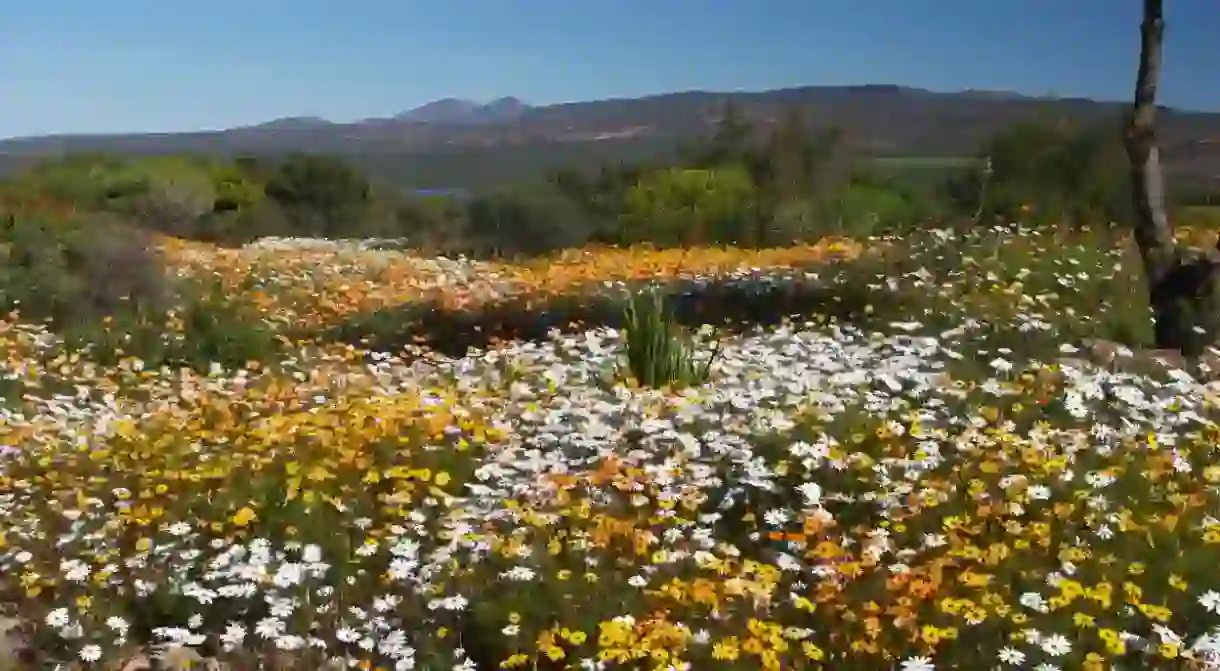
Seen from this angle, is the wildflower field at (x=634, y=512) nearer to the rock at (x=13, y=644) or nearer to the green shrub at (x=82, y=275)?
the rock at (x=13, y=644)

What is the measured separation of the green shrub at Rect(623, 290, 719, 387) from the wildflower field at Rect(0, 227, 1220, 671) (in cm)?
8

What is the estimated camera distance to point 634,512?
5.66m

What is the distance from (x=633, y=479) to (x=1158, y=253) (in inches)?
217

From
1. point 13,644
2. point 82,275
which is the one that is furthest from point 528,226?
point 13,644

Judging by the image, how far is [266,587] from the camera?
16.5ft

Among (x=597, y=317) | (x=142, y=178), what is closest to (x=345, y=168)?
(x=142, y=178)

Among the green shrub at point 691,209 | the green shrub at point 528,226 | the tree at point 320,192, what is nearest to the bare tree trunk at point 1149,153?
the green shrub at point 691,209

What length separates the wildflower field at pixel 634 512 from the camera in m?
4.46

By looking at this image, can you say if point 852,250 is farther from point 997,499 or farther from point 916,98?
point 916,98

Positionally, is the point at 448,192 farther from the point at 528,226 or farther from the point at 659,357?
the point at 659,357

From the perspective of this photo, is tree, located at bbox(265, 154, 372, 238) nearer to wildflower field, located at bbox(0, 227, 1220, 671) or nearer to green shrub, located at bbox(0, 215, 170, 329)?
green shrub, located at bbox(0, 215, 170, 329)

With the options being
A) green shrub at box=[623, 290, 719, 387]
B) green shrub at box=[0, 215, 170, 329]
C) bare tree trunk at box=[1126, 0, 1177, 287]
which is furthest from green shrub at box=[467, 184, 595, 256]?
green shrub at box=[623, 290, 719, 387]

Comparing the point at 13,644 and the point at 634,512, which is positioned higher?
the point at 634,512

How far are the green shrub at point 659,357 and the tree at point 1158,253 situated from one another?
3337 millimetres
